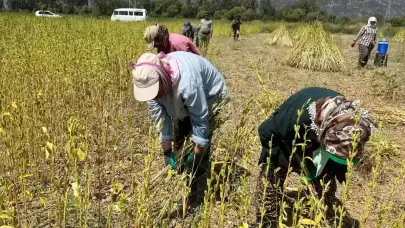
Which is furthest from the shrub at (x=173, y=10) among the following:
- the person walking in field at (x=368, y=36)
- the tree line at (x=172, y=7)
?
the person walking in field at (x=368, y=36)

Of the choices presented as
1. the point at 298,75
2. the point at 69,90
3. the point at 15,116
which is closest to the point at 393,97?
the point at 298,75

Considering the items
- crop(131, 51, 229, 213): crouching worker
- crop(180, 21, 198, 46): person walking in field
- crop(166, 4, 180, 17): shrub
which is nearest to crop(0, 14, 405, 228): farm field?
crop(131, 51, 229, 213): crouching worker

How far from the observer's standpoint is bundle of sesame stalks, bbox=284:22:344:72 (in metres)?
7.99

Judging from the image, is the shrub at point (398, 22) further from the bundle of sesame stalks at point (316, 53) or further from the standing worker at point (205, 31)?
the standing worker at point (205, 31)

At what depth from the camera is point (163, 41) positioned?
3453 mm

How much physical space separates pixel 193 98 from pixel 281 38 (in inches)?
527

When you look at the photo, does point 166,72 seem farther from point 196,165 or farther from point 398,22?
point 398,22

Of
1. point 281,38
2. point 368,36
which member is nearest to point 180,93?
point 368,36

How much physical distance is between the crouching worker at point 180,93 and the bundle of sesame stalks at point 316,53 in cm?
622

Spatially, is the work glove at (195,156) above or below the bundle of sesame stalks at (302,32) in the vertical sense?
below

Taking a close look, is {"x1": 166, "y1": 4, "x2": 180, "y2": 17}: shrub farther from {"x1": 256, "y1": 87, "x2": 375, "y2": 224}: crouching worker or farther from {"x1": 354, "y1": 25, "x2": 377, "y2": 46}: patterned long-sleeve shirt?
{"x1": 256, "y1": 87, "x2": 375, "y2": 224}: crouching worker

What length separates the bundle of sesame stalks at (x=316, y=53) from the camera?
7.99m

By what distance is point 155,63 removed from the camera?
184cm

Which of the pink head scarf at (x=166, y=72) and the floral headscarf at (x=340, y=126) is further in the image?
the pink head scarf at (x=166, y=72)
